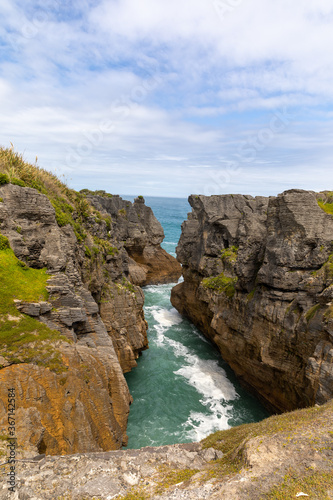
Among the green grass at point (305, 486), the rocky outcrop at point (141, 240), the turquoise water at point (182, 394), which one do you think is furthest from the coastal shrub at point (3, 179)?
the rocky outcrop at point (141, 240)

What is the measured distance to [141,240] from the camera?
51.1 m

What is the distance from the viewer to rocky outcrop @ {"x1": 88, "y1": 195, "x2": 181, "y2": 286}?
49.3 metres

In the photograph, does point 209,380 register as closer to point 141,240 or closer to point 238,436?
point 238,436

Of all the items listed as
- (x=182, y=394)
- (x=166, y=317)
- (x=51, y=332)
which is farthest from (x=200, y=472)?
(x=166, y=317)

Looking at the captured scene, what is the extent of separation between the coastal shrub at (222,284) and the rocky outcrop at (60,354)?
1160cm

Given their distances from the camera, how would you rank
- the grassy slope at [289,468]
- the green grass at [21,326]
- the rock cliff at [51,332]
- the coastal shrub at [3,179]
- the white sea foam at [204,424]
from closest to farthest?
the grassy slope at [289,468] → the rock cliff at [51,332] → the green grass at [21,326] → the coastal shrub at [3,179] → the white sea foam at [204,424]

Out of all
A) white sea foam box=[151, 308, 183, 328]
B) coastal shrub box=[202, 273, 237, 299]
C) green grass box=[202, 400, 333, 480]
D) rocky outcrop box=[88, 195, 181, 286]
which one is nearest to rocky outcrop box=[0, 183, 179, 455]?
green grass box=[202, 400, 333, 480]

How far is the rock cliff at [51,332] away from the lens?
10305mm

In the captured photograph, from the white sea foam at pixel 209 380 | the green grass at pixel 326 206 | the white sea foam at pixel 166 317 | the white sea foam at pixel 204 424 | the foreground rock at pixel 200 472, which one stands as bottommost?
the white sea foam at pixel 204 424

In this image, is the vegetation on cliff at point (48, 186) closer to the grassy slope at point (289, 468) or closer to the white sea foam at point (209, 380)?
the grassy slope at point (289, 468)

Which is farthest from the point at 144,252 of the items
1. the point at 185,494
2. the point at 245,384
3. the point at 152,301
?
the point at 185,494

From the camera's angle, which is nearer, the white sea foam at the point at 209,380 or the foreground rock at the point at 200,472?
the foreground rock at the point at 200,472

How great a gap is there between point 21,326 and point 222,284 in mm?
20299

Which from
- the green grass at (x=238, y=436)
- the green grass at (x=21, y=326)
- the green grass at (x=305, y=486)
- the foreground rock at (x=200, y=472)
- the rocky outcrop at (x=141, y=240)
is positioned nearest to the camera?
the green grass at (x=305, y=486)
